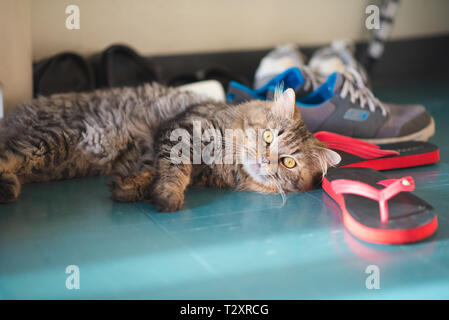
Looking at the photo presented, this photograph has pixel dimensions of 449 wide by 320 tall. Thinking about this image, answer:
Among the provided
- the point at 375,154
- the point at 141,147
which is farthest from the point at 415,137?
the point at 141,147

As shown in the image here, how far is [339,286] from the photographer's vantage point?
4.19ft

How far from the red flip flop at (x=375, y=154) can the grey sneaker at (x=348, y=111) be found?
0.52ft

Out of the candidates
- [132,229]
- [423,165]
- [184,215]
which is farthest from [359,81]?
[132,229]

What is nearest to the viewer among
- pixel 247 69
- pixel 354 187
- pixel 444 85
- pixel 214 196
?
pixel 354 187

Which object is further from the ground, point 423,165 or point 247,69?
point 247,69

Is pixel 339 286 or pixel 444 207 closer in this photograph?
pixel 339 286

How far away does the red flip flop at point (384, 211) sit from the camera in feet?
4.89

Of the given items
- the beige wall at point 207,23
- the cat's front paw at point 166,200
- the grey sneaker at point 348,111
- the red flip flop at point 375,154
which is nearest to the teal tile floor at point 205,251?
the cat's front paw at point 166,200

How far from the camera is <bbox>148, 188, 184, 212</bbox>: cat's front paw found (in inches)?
67.9

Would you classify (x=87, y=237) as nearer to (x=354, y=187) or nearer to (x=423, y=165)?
(x=354, y=187)

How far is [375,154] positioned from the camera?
218 centimetres

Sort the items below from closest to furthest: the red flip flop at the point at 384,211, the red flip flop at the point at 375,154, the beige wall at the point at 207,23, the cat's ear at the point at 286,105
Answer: the red flip flop at the point at 384,211 → the cat's ear at the point at 286,105 → the red flip flop at the point at 375,154 → the beige wall at the point at 207,23

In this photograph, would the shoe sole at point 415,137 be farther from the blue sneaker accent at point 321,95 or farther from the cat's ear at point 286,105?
the cat's ear at point 286,105

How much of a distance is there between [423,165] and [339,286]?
4.15 ft
